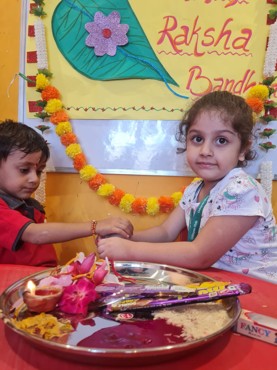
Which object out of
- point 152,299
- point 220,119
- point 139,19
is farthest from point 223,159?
point 139,19

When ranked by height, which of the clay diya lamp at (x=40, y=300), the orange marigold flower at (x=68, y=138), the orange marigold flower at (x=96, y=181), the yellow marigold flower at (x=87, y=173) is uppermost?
the orange marigold flower at (x=68, y=138)

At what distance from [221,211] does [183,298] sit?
15.2 inches

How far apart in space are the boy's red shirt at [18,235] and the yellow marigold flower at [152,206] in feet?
1.29

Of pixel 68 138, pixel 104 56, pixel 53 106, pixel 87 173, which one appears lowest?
pixel 87 173

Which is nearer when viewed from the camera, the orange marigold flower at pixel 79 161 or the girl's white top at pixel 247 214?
the girl's white top at pixel 247 214

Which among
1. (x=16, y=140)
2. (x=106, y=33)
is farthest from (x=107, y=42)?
(x=16, y=140)

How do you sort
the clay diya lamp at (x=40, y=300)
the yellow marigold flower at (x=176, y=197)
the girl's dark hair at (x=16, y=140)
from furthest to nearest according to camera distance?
1. the yellow marigold flower at (x=176, y=197)
2. the girl's dark hair at (x=16, y=140)
3. the clay diya lamp at (x=40, y=300)

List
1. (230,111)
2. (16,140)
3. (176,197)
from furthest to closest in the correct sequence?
(176,197) → (16,140) → (230,111)

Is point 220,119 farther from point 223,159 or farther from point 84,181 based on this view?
point 84,181

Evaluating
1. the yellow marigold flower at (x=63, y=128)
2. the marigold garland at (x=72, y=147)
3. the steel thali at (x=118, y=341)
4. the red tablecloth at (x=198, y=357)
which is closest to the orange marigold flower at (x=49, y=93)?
the marigold garland at (x=72, y=147)

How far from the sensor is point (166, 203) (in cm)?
137

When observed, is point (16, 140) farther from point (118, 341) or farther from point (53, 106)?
point (118, 341)

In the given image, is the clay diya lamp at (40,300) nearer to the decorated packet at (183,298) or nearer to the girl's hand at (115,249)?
the decorated packet at (183,298)

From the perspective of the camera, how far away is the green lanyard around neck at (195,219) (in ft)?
3.31
